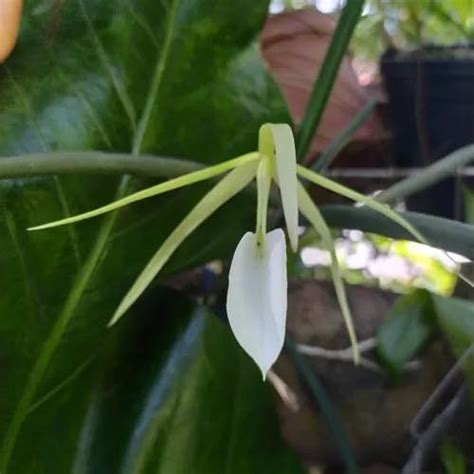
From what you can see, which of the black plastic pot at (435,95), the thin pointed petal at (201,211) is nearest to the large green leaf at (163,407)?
the thin pointed petal at (201,211)

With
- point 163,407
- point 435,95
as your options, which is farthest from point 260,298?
point 435,95

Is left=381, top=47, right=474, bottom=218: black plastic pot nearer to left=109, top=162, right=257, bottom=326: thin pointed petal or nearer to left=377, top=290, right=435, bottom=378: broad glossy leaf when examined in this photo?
left=377, top=290, right=435, bottom=378: broad glossy leaf

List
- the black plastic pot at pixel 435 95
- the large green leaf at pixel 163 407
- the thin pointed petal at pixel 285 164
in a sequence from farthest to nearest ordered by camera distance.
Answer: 1. the black plastic pot at pixel 435 95
2. the large green leaf at pixel 163 407
3. the thin pointed petal at pixel 285 164

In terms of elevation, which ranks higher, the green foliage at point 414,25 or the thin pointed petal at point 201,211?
the thin pointed petal at point 201,211

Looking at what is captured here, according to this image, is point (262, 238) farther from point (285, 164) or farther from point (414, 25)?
point (414, 25)

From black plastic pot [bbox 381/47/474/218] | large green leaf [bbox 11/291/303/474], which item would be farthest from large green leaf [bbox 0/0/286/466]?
black plastic pot [bbox 381/47/474/218]

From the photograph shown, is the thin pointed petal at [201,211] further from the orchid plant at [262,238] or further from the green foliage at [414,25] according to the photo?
the green foliage at [414,25]
